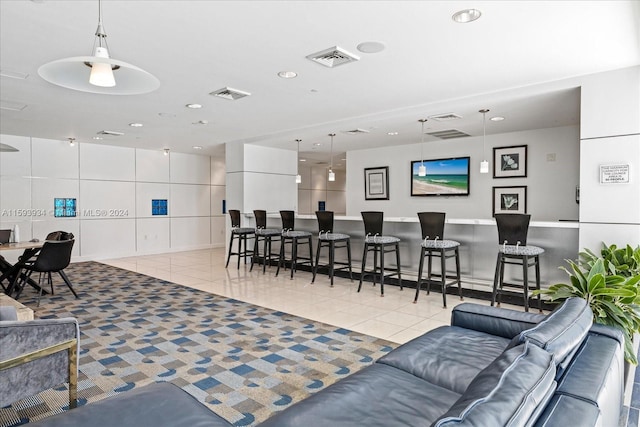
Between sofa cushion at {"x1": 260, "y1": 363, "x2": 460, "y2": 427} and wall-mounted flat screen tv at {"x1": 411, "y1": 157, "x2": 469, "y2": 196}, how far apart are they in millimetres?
6634

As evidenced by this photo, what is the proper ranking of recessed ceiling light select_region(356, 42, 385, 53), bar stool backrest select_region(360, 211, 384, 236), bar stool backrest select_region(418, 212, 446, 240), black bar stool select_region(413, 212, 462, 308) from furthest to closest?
bar stool backrest select_region(360, 211, 384, 236) < bar stool backrest select_region(418, 212, 446, 240) < black bar stool select_region(413, 212, 462, 308) < recessed ceiling light select_region(356, 42, 385, 53)

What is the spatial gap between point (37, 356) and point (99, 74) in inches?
55.5

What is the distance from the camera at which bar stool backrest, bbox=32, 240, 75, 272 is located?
5.11 meters

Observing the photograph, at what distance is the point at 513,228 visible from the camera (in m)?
4.52

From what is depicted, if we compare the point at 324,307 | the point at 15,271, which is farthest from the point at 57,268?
the point at 324,307

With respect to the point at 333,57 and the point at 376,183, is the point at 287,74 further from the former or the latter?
the point at 376,183

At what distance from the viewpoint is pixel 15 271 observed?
212 inches

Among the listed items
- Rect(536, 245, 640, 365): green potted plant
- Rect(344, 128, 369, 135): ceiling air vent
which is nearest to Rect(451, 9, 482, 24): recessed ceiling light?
Rect(536, 245, 640, 365): green potted plant

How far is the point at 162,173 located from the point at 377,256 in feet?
21.7

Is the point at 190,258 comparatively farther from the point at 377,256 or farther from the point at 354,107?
the point at 354,107

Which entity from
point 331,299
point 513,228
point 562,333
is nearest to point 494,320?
point 562,333

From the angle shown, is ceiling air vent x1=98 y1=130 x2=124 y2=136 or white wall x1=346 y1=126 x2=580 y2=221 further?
ceiling air vent x1=98 y1=130 x2=124 y2=136

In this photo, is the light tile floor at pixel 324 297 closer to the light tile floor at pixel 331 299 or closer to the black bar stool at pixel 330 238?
the light tile floor at pixel 331 299

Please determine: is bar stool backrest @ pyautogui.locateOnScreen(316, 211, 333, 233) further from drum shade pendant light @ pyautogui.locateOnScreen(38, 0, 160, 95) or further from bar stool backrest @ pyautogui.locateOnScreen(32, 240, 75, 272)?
drum shade pendant light @ pyautogui.locateOnScreen(38, 0, 160, 95)
